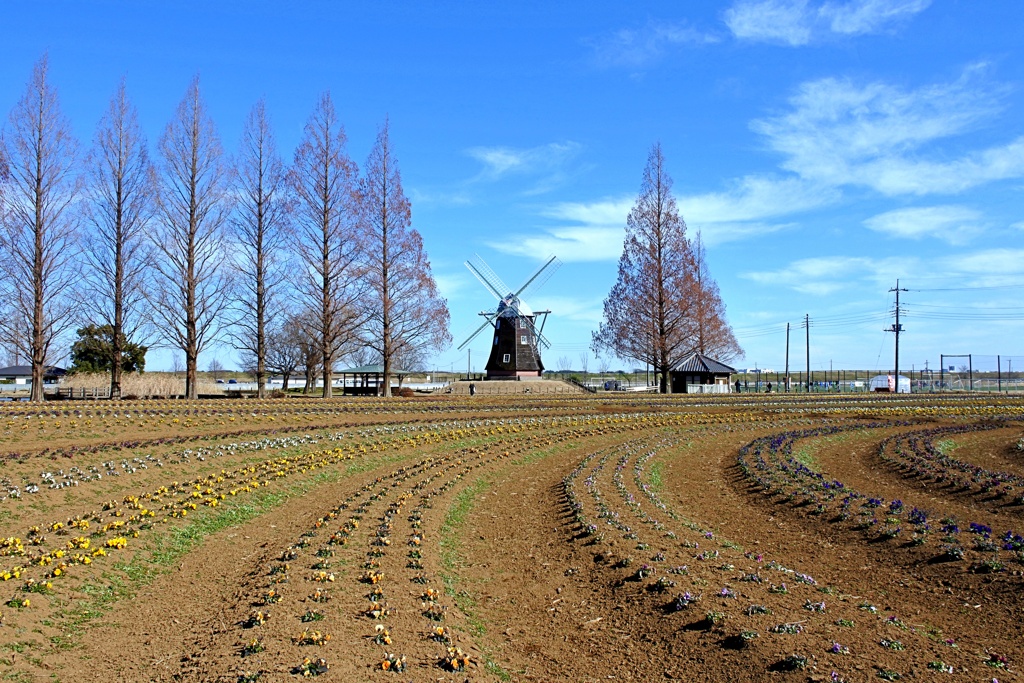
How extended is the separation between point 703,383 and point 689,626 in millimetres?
61828

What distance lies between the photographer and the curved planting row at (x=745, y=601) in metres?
7.52

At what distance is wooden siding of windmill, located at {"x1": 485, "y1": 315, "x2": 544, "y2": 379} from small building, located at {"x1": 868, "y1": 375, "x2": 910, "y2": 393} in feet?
107

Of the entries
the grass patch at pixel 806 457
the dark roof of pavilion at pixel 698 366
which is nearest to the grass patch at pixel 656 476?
the grass patch at pixel 806 457

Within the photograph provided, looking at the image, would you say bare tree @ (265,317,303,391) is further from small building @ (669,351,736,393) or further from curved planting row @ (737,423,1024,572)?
curved planting row @ (737,423,1024,572)

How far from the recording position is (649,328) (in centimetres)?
6059

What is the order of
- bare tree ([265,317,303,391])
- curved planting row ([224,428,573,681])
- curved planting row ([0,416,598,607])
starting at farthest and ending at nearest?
bare tree ([265,317,303,391]), curved planting row ([0,416,598,607]), curved planting row ([224,428,573,681])

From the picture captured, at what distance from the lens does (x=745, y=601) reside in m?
9.09

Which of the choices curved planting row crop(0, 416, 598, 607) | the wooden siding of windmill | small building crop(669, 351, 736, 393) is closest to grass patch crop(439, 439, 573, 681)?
curved planting row crop(0, 416, 598, 607)

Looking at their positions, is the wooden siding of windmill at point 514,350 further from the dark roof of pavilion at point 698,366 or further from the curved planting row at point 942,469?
the curved planting row at point 942,469

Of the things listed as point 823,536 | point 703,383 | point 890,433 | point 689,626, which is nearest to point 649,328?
point 703,383

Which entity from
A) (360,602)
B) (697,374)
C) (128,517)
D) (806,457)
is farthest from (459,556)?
(697,374)

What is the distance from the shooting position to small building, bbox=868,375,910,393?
229ft

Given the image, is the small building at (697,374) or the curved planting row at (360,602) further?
the small building at (697,374)

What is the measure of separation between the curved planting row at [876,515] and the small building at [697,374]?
155 ft
